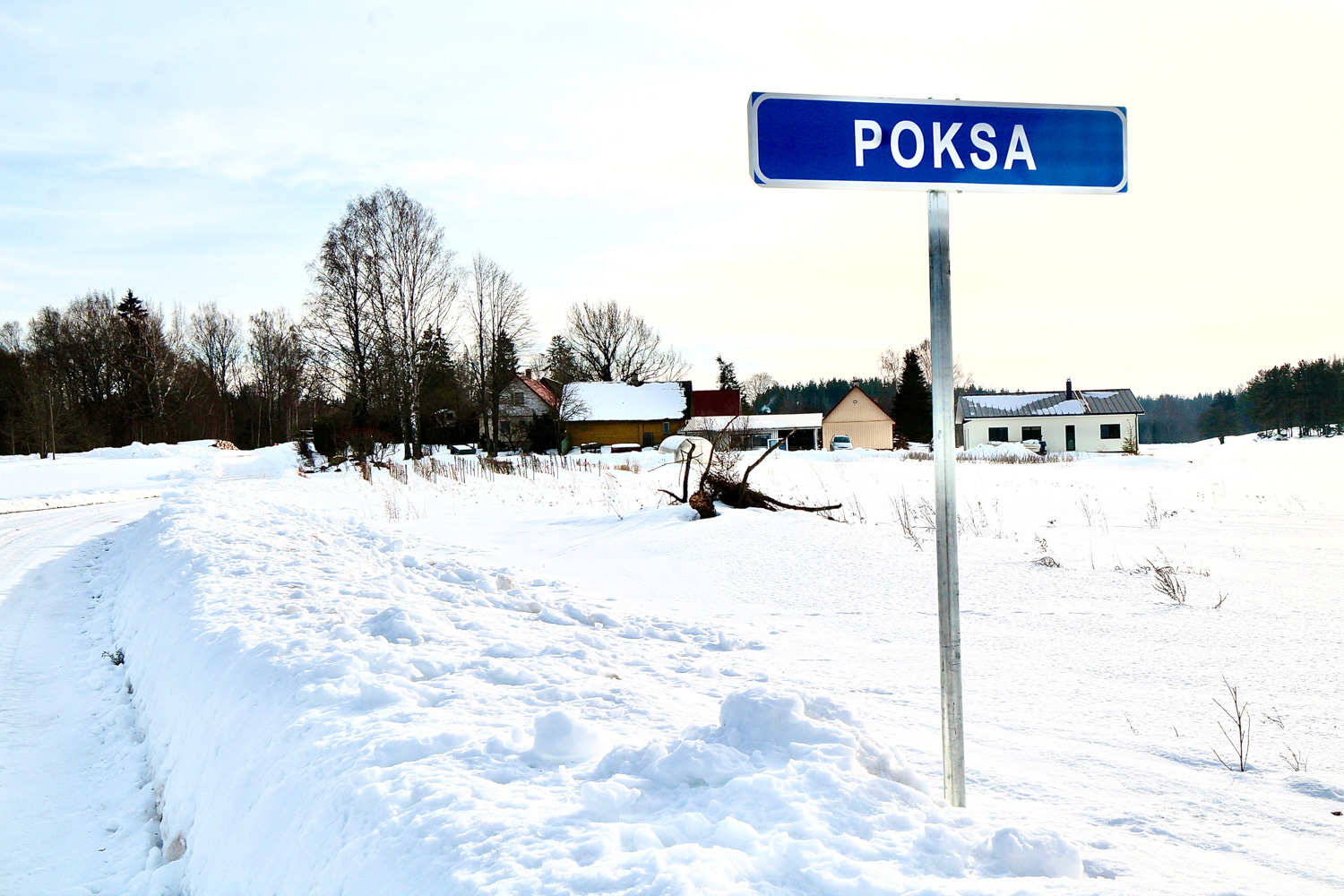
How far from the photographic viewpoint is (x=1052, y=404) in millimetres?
62219

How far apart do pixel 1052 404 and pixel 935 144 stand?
6596cm

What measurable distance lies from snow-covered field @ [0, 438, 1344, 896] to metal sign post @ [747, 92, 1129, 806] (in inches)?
25.6

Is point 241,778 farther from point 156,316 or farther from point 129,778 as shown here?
point 156,316

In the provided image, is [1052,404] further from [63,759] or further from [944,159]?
[63,759]

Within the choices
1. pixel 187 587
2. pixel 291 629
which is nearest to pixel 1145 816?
pixel 291 629

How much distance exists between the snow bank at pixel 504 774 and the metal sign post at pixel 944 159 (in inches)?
20.1

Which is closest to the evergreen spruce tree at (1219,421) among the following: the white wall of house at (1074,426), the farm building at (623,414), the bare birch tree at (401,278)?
the white wall of house at (1074,426)

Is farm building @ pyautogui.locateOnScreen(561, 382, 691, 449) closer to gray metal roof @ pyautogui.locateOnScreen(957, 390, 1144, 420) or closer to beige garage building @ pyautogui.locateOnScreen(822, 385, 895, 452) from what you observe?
beige garage building @ pyautogui.locateOnScreen(822, 385, 895, 452)

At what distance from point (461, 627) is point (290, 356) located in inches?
2641

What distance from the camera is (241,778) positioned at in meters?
3.09

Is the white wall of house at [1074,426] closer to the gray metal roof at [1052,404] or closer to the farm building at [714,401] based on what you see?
the gray metal roof at [1052,404]

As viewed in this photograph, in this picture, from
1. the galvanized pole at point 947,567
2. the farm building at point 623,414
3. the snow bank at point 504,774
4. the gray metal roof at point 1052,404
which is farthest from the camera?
the gray metal roof at point 1052,404

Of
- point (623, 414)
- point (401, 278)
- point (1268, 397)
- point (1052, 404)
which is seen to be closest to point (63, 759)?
point (401, 278)

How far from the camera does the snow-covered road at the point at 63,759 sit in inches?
132
